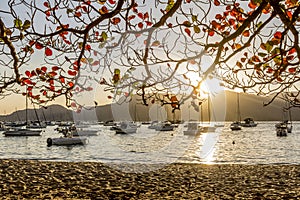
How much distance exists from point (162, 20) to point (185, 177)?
10.6 m

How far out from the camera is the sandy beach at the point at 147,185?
10.6 meters

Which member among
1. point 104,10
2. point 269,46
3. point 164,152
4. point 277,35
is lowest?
point 164,152

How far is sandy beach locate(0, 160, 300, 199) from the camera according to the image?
1064 cm

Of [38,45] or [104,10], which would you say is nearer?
[104,10]

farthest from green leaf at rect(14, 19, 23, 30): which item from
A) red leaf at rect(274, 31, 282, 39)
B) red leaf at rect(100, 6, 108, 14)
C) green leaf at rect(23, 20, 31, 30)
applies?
red leaf at rect(274, 31, 282, 39)

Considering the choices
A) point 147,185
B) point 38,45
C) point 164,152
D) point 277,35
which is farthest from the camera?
point 164,152

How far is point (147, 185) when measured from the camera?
40.2ft

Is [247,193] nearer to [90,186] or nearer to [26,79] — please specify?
Result: [90,186]

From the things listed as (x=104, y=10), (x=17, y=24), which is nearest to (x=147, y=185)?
(x=104, y=10)

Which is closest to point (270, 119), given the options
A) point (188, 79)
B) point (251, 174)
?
point (251, 174)

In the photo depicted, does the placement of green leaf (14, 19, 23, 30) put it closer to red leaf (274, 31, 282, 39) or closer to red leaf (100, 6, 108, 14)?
red leaf (100, 6, 108, 14)

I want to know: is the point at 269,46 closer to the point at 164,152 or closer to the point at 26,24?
the point at 26,24

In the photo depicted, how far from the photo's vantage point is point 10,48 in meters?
4.80

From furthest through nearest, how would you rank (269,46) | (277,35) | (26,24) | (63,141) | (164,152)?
(63,141) → (164,152) → (277,35) → (26,24) → (269,46)
